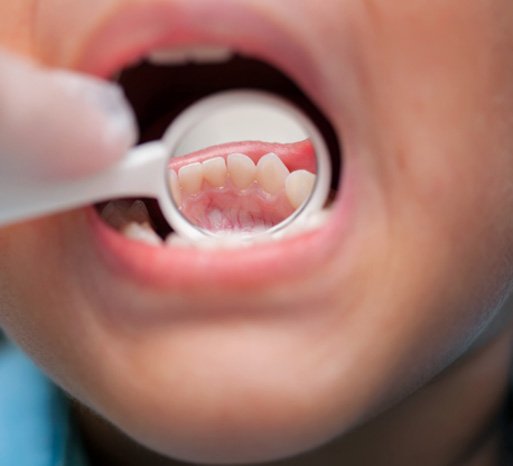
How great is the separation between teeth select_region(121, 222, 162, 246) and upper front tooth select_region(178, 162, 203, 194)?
176 millimetres

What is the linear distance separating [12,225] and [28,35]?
107 millimetres

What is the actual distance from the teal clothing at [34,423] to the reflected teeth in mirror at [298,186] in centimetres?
28

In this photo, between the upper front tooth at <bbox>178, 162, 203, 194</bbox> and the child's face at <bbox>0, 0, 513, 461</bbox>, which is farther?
the upper front tooth at <bbox>178, 162, 203, 194</bbox>

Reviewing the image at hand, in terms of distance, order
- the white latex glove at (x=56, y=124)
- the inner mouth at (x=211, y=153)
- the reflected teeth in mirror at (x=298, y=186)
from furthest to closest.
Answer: the reflected teeth in mirror at (x=298, y=186) < the inner mouth at (x=211, y=153) < the white latex glove at (x=56, y=124)

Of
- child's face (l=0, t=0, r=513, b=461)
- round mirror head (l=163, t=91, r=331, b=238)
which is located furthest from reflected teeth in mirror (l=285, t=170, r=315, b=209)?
child's face (l=0, t=0, r=513, b=461)

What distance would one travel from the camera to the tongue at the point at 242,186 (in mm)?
698

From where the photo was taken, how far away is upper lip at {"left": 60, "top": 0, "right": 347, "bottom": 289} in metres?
0.47

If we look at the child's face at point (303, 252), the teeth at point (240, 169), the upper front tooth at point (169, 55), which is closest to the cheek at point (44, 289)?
the child's face at point (303, 252)

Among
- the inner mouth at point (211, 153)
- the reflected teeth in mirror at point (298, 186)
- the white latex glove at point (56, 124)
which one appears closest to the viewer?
the white latex glove at point (56, 124)

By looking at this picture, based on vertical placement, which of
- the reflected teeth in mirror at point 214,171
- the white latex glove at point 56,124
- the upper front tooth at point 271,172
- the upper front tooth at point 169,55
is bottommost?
the white latex glove at point 56,124

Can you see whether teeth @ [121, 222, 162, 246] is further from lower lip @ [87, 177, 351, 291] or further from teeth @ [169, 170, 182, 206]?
teeth @ [169, 170, 182, 206]

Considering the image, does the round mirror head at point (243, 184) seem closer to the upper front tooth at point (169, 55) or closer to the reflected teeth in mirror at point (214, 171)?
the reflected teeth in mirror at point (214, 171)

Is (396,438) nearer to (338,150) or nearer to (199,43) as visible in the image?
(338,150)

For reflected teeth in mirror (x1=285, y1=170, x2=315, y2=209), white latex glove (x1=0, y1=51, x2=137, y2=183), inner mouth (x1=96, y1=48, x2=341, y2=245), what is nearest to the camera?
white latex glove (x1=0, y1=51, x2=137, y2=183)
